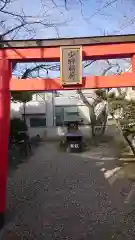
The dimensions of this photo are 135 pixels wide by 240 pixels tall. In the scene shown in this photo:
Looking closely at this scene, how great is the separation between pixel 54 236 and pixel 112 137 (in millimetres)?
18980

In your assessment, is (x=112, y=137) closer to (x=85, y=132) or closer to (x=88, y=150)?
(x=85, y=132)

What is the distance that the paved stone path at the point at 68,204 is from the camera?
621 cm

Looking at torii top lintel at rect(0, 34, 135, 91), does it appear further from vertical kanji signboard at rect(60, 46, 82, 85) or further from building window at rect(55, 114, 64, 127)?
building window at rect(55, 114, 64, 127)

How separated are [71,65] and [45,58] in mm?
636

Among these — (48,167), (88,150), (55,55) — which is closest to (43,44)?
(55,55)

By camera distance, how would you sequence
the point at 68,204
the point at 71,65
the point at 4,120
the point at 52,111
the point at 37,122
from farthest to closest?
the point at 37,122 → the point at 52,111 → the point at 68,204 → the point at 4,120 → the point at 71,65

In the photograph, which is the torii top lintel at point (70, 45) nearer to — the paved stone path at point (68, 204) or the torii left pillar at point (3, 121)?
the torii left pillar at point (3, 121)

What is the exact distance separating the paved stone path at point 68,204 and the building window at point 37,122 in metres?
13.1

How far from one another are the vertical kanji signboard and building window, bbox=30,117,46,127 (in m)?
20.4

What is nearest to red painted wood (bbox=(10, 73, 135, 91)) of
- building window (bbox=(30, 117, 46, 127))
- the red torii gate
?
the red torii gate

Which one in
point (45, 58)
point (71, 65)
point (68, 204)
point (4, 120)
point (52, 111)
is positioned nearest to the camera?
point (71, 65)

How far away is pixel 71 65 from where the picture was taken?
6566mm

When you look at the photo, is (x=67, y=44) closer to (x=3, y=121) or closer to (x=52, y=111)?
(x=3, y=121)

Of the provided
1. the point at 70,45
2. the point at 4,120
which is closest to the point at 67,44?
the point at 70,45
